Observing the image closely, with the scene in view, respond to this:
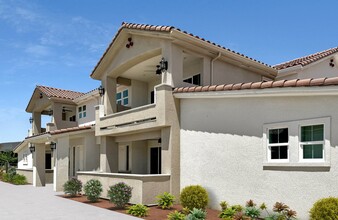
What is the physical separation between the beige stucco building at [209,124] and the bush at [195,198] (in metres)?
0.57

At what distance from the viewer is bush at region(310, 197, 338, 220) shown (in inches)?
355

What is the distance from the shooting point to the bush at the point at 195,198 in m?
12.7

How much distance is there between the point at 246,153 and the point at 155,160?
9.70 meters

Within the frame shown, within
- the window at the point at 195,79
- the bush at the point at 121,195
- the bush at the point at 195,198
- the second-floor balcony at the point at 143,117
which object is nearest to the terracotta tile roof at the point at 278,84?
the second-floor balcony at the point at 143,117

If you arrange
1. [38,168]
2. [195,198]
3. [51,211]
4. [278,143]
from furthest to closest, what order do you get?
[38,168]
[51,211]
[195,198]
[278,143]

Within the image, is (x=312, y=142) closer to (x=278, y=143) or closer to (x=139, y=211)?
(x=278, y=143)

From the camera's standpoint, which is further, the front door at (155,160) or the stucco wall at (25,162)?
the stucco wall at (25,162)

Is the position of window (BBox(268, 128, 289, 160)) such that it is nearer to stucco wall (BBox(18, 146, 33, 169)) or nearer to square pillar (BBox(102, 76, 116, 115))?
square pillar (BBox(102, 76, 116, 115))

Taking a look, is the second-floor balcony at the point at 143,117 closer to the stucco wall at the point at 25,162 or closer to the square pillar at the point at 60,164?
the square pillar at the point at 60,164

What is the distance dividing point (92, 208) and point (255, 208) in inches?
271

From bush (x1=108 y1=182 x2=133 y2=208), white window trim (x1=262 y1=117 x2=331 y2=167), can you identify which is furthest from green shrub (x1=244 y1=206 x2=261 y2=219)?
bush (x1=108 y1=182 x2=133 y2=208)

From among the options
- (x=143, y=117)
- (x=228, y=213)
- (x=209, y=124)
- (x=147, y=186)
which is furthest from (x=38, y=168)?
(x=228, y=213)

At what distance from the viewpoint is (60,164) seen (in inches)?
856

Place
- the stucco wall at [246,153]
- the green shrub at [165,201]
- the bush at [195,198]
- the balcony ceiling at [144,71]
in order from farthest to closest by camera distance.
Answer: the balcony ceiling at [144,71] < the green shrub at [165,201] < the bush at [195,198] < the stucco wall at [246,153]
